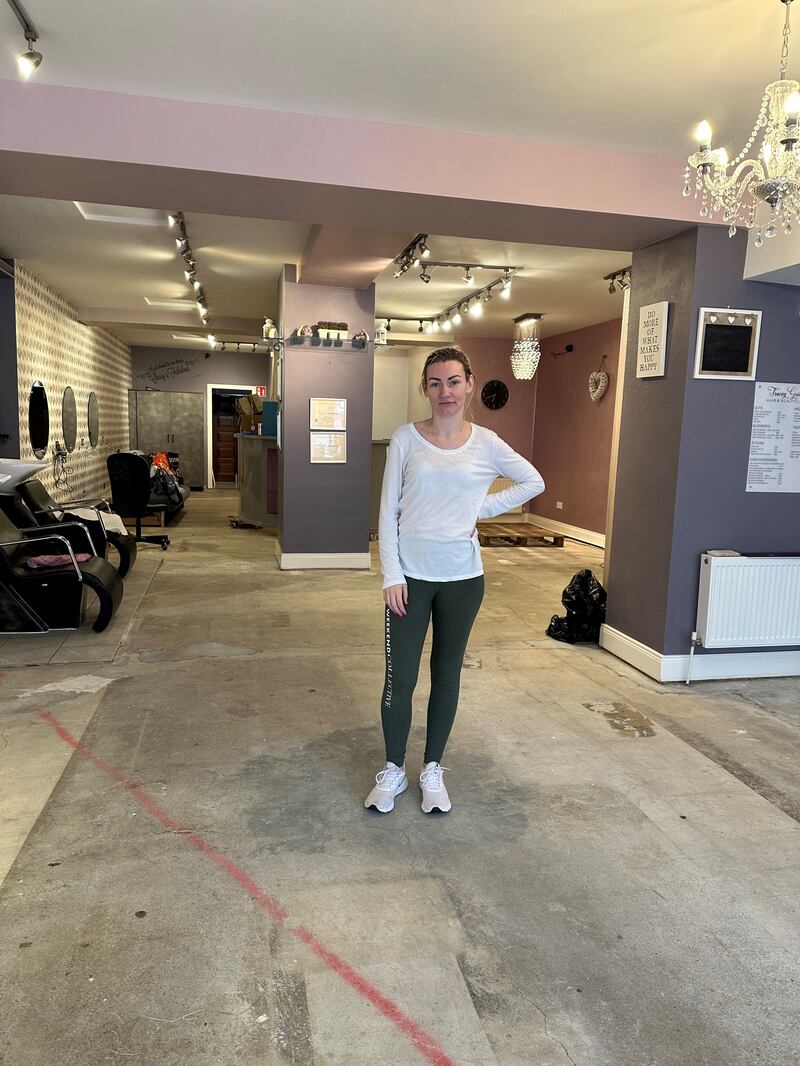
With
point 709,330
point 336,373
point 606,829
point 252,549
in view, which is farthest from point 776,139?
point 252,549

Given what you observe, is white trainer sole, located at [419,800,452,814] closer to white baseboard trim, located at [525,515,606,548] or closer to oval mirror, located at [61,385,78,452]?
white baseboard trim, located at [525,515,606,548]

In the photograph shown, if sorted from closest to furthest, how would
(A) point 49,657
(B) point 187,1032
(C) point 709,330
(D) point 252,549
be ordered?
(B) point 187,1032 < (C) point 709,330 < (A) point 49,657 < (D) point 252,549

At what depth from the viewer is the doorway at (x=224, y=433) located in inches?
533

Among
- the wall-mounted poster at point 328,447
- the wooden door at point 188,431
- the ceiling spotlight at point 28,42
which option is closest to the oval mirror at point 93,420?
the wooden door at point 188,431

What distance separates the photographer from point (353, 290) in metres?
6.12

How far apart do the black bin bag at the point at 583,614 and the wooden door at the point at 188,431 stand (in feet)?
34.2

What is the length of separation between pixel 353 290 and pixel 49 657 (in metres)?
3.88

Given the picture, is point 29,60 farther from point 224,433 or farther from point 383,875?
point 224,433

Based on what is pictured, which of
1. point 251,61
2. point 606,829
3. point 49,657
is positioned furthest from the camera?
point 49,657

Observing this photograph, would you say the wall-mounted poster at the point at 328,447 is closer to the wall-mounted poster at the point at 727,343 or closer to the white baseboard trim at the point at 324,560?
the white baseboard trim at the point at 324,560

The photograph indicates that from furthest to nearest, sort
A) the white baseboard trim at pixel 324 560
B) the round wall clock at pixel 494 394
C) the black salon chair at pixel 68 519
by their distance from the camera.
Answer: the round wall clock at pixel 494 394
the white baseboard trim at pixel 324 560
the black salon chair at pixel 68 519

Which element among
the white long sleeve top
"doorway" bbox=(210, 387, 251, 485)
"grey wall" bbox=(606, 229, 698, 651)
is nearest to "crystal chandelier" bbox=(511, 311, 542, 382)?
"grey wall" bbox=(606, 229, 698, 651)

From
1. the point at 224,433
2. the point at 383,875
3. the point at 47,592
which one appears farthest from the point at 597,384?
the point at 224,433

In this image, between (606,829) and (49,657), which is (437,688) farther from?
(49,657)
